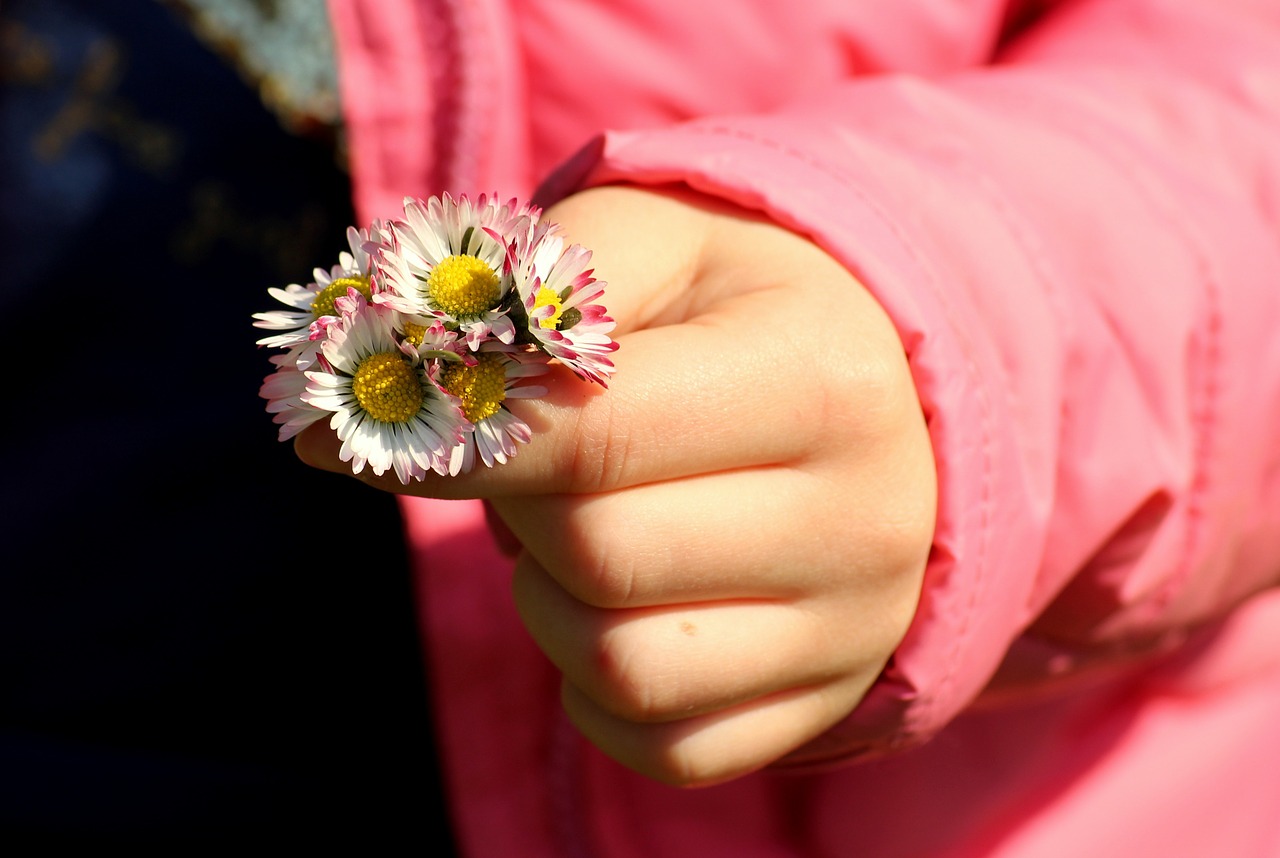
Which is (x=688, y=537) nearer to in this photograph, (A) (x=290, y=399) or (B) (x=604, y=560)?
(B) (x=604, y=560)

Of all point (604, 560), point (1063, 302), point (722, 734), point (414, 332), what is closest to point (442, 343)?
point (414, 332)

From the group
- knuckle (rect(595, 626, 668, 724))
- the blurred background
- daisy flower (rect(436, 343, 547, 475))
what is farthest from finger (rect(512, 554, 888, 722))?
the blurred background

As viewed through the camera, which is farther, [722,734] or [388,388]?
[722,734]

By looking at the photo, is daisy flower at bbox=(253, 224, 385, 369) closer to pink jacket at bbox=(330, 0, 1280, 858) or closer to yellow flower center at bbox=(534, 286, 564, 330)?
yellow flower center at bbox=(534, 286, 564, 330)

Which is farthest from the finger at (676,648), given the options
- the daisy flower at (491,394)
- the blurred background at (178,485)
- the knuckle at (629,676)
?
the blurred background at (178,485)

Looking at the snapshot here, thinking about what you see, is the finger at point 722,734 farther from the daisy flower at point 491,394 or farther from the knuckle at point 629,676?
the daisy flower at point 491,394
